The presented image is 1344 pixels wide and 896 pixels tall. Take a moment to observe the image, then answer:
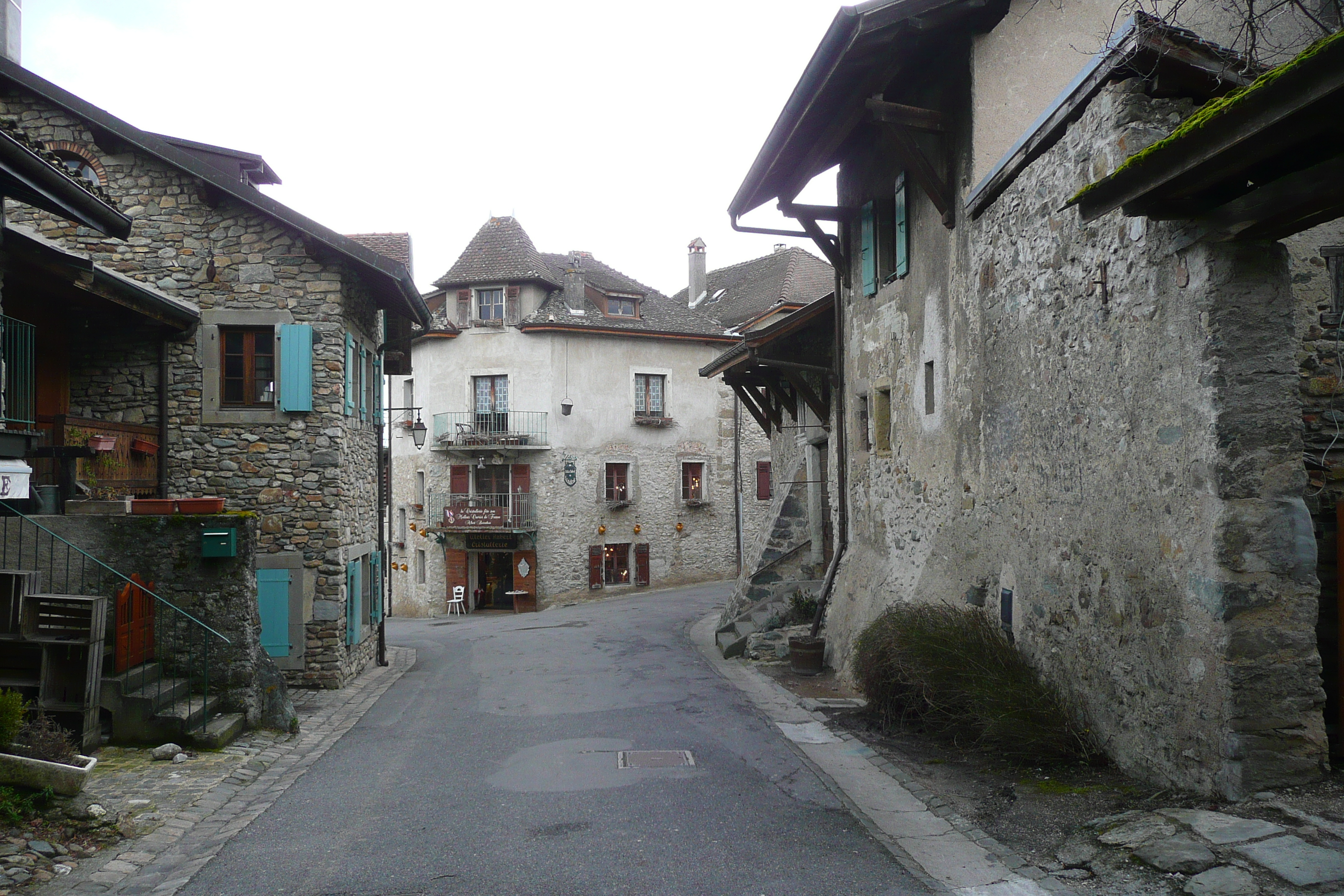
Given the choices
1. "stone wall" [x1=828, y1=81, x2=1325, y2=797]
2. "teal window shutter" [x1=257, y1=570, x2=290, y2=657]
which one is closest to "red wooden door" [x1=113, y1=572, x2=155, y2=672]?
"teal window shutter" [x1=257, y1=570, x2=290, y2=657]

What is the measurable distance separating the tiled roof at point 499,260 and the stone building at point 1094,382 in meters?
18.0

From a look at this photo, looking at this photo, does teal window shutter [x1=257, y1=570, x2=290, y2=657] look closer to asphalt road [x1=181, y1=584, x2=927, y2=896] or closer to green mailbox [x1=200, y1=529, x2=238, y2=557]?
asphalt road [x1=181, y1=584, x2=927, y2=896]

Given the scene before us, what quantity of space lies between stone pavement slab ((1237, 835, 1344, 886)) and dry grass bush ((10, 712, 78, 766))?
21.0ft

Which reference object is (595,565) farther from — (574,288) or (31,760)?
(31,760)

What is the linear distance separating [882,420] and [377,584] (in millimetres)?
8079

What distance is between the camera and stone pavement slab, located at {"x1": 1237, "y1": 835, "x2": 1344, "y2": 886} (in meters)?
3.80

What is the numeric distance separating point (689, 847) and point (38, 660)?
17.5 ft

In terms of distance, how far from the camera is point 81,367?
1191cm

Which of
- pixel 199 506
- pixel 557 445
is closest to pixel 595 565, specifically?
pixel 557 445

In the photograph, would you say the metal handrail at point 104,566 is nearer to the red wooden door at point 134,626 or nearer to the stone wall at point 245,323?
the red wooden door at point 134,626

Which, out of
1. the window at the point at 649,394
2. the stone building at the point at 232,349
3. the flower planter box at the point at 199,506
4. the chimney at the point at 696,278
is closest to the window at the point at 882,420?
the stone building at the point at 232,349

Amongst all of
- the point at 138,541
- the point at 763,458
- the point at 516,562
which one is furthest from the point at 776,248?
the point at 138,541

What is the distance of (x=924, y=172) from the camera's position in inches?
349

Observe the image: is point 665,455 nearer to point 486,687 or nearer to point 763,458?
Result: point 763,458
